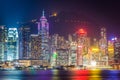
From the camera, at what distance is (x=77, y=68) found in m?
189

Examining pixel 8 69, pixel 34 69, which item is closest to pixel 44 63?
pixel 34 69

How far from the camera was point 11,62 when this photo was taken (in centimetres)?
19462

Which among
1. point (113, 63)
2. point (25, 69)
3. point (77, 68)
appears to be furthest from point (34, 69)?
point (113, 63)

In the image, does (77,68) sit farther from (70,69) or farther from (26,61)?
(26,61)

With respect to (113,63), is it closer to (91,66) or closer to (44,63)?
(91,66)

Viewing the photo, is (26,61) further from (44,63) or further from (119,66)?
(119,66)

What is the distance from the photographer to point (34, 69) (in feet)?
630

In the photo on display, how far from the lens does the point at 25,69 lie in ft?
636

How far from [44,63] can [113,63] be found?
25.8 meters

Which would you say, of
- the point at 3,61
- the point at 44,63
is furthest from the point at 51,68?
the point at 3,61

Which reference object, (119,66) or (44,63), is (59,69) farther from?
(119,66)

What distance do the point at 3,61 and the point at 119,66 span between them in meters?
44.1

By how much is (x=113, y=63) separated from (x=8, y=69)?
4138cm

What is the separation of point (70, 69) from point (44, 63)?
33.1ft
